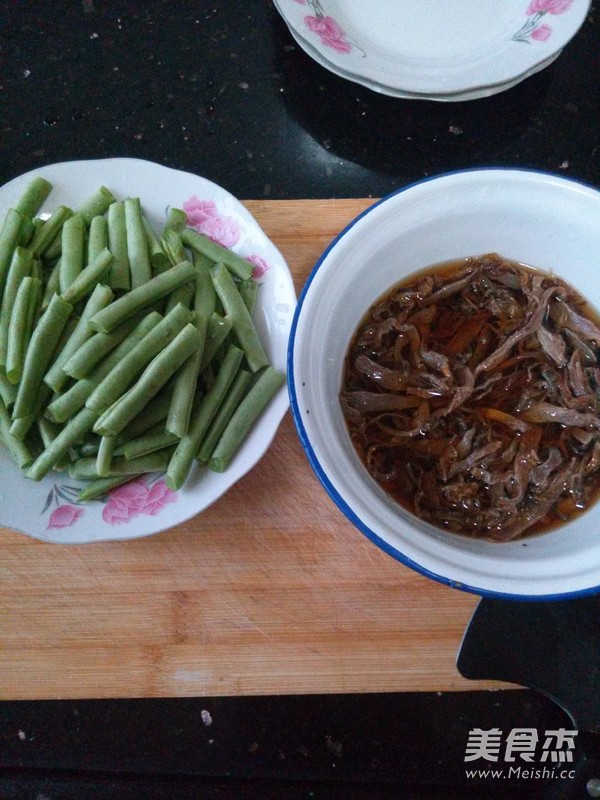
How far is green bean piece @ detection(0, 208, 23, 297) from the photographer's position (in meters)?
1.33

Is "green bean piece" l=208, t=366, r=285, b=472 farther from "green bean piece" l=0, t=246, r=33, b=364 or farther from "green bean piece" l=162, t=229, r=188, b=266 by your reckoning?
"green bean piece" l=0, t=246, r=33, b=364

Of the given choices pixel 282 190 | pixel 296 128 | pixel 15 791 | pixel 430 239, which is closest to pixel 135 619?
pixel 15 791

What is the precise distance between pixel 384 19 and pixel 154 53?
730mm

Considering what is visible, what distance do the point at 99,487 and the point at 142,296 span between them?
41 centimetres

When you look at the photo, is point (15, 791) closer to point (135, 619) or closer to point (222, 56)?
point (135, 619)

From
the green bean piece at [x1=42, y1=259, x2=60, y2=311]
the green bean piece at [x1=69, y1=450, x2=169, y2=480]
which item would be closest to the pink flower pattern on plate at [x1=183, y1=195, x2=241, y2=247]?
the green bean piece at [x1=42, y1=259, x2=60, y2=311]

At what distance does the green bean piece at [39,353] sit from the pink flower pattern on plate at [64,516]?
21 cm

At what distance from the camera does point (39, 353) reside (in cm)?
123

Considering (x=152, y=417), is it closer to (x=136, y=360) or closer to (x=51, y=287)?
(x=136, y=360)

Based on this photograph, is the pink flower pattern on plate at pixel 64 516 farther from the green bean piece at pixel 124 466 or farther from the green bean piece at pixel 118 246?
the green bean piece at pixel 118 246

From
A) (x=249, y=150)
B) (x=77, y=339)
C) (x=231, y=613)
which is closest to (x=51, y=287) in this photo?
(x=77, y=339)

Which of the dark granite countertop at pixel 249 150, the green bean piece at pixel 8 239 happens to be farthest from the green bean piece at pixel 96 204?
the dark granite countertop at pixel 249 150

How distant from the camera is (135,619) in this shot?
125cm

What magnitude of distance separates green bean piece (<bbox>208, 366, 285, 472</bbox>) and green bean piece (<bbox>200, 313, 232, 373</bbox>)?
0.41ft
